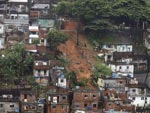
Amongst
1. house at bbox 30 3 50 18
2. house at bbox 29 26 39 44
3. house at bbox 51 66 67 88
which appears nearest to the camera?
house at bbox 51 66 67 88

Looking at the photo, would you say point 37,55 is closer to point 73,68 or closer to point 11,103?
point 73,68

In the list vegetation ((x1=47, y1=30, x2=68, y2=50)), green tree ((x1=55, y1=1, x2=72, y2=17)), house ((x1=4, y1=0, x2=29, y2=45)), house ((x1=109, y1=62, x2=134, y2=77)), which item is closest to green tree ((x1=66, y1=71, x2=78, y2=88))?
vegetation ((x1=47, y1=30, x2=68, y2=50))

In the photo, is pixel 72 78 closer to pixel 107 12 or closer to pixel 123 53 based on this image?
pixel 123 53

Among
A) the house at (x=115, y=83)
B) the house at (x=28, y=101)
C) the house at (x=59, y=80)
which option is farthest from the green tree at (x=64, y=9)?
the house at (x=28, y=101)

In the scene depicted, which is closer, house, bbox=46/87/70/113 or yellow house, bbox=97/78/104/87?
house, bbox=46/87/70/113

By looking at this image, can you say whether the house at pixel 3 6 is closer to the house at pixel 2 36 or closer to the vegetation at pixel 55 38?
the house at pixel 2 36

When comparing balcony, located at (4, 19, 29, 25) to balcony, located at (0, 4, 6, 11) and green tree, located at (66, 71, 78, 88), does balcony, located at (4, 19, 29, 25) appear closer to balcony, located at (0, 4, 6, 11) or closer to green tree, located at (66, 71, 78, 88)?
balcony, located at (0, 4, 6, 11)

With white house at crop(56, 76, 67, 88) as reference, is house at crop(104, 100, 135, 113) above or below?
below
